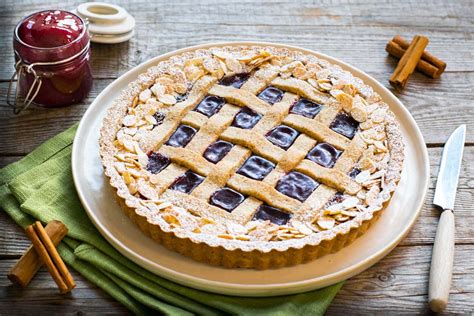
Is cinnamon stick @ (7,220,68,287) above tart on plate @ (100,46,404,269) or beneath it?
beneath

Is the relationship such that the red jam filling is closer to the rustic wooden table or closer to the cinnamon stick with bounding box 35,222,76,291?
the rustic wooden table

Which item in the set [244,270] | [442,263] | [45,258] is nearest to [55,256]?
[45,258]

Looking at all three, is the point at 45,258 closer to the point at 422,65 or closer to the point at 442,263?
the point at 442,263

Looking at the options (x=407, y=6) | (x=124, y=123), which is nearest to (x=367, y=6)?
(x=407, y=6)

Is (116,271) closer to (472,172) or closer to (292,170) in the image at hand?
(292,170)

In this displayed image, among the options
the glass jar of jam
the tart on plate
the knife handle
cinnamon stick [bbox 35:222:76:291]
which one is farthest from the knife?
the glass jar of jam

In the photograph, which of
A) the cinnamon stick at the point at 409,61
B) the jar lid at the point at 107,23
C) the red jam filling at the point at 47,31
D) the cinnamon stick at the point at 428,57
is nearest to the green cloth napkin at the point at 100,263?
the red jam filling at the point at 47,31
